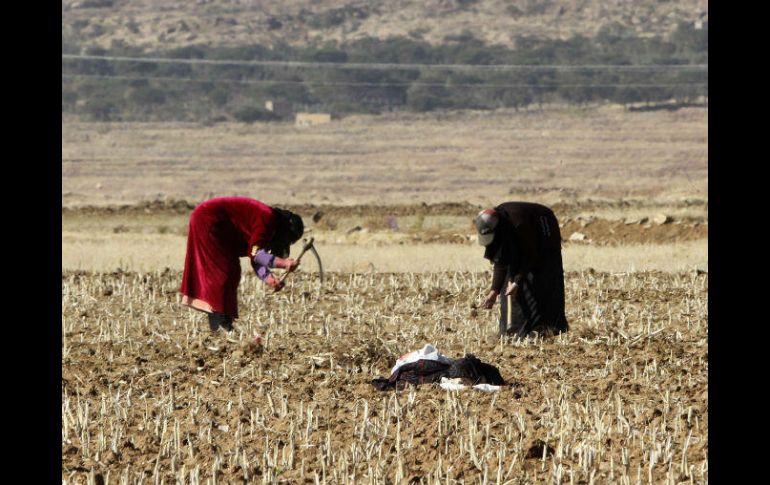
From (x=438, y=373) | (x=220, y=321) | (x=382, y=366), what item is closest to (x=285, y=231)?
(x=220, y=321)

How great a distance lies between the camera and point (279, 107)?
266 ft

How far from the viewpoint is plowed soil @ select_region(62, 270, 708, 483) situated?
7305 millimetres

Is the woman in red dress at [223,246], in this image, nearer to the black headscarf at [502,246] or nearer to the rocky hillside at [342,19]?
the black headscarf at [502,246]

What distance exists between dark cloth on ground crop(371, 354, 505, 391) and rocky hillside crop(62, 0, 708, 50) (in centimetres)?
8860

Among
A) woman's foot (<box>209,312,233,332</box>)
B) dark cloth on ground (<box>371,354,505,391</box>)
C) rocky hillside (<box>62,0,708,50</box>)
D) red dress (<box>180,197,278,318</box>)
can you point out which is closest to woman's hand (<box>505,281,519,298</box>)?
dark cloth on ground (<box>371,354,505,391</box>)

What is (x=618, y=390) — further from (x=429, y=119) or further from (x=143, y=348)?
(x=429, y=119)

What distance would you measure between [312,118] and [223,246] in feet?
215

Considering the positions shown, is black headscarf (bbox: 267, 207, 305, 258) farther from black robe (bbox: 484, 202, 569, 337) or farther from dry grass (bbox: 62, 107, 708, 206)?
dry grass (bbox: 62, 107, 708, 206)

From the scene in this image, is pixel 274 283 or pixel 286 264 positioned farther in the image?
pixel 274 283

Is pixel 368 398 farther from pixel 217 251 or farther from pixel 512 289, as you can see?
pixel 217 251

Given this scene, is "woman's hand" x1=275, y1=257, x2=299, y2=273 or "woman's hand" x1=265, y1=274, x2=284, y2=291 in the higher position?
"woman's hand" x1=275, y1=257, x2=299, y2=273

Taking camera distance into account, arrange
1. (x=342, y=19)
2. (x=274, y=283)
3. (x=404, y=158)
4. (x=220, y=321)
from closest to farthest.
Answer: (x=274, y=283) < (x=220, y=321) < (x=404, y=158) < (x=342, y=19)

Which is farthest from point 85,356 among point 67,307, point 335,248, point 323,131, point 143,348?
point 323,131

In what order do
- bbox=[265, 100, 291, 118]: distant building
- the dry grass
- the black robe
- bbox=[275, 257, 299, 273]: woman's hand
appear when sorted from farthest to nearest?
bbox=[265, 100, 291, 118]: distant building
the dry grass
the black robe
bbox=[275, 257, 299, 273]: woman's hand
